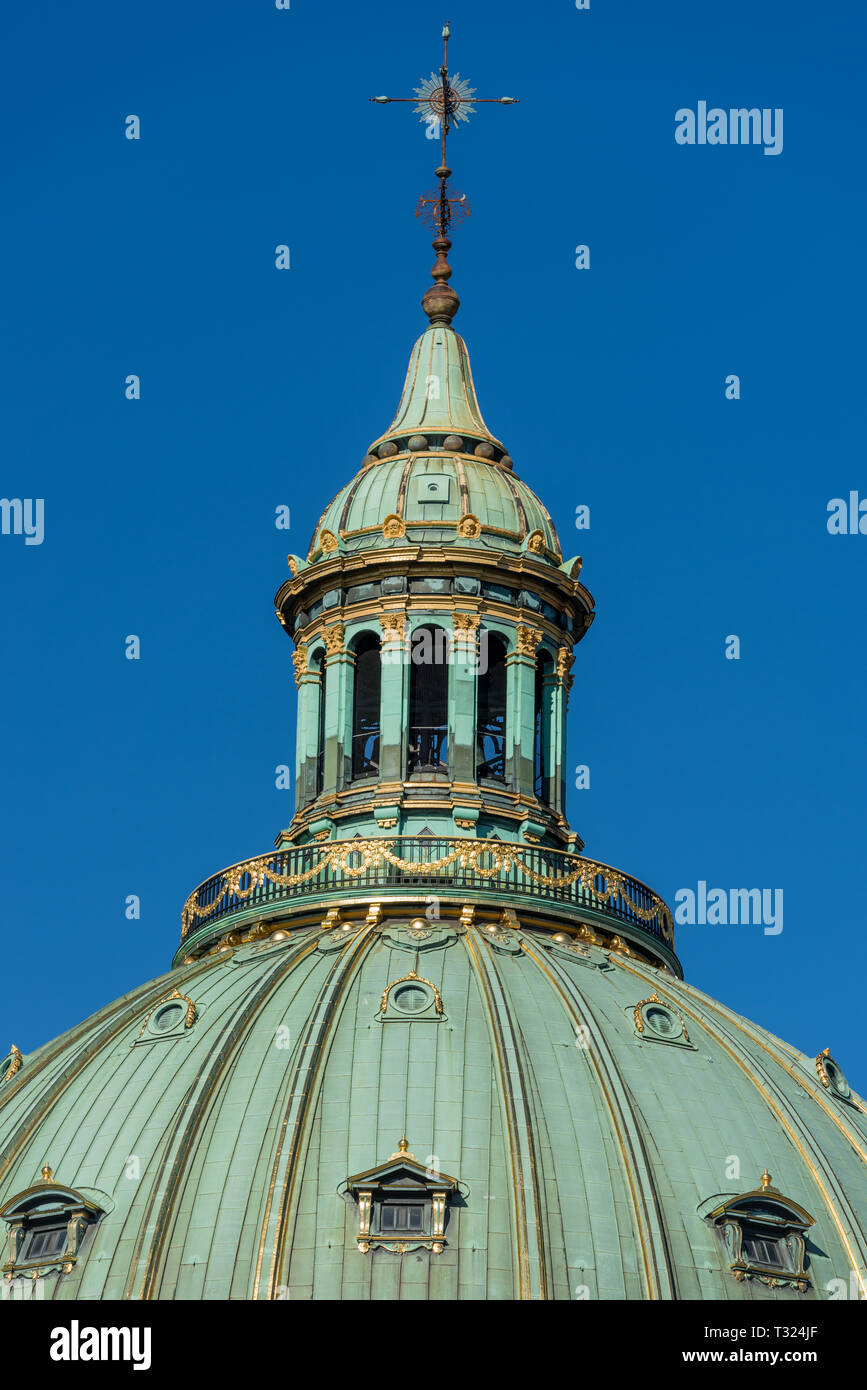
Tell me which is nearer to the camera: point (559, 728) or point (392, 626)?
point (392, 626)

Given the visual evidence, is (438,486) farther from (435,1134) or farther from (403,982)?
(435,1134)

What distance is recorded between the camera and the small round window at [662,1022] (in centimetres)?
9119

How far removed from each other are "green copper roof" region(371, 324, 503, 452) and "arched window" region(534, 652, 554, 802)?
292 inches

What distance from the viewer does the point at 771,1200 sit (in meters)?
85.7

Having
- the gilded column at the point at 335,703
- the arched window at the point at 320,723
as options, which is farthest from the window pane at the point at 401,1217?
the arched window at the point at 320,723

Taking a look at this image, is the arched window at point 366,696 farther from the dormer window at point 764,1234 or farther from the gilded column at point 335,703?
the dormer window at point 764,1234

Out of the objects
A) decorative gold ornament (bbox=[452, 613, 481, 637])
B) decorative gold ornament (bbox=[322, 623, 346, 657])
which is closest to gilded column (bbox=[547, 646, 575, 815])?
decorative gold ornament (bbox=[452, 613, 481, 637])

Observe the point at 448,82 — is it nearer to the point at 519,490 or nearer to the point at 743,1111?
the point at 519,490

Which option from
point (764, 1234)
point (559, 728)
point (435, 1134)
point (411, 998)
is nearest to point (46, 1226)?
point (435, 1134)

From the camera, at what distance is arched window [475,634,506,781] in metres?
104

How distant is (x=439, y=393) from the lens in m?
109

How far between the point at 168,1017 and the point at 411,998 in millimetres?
6689

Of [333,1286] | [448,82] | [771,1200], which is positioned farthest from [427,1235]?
[448,82]
